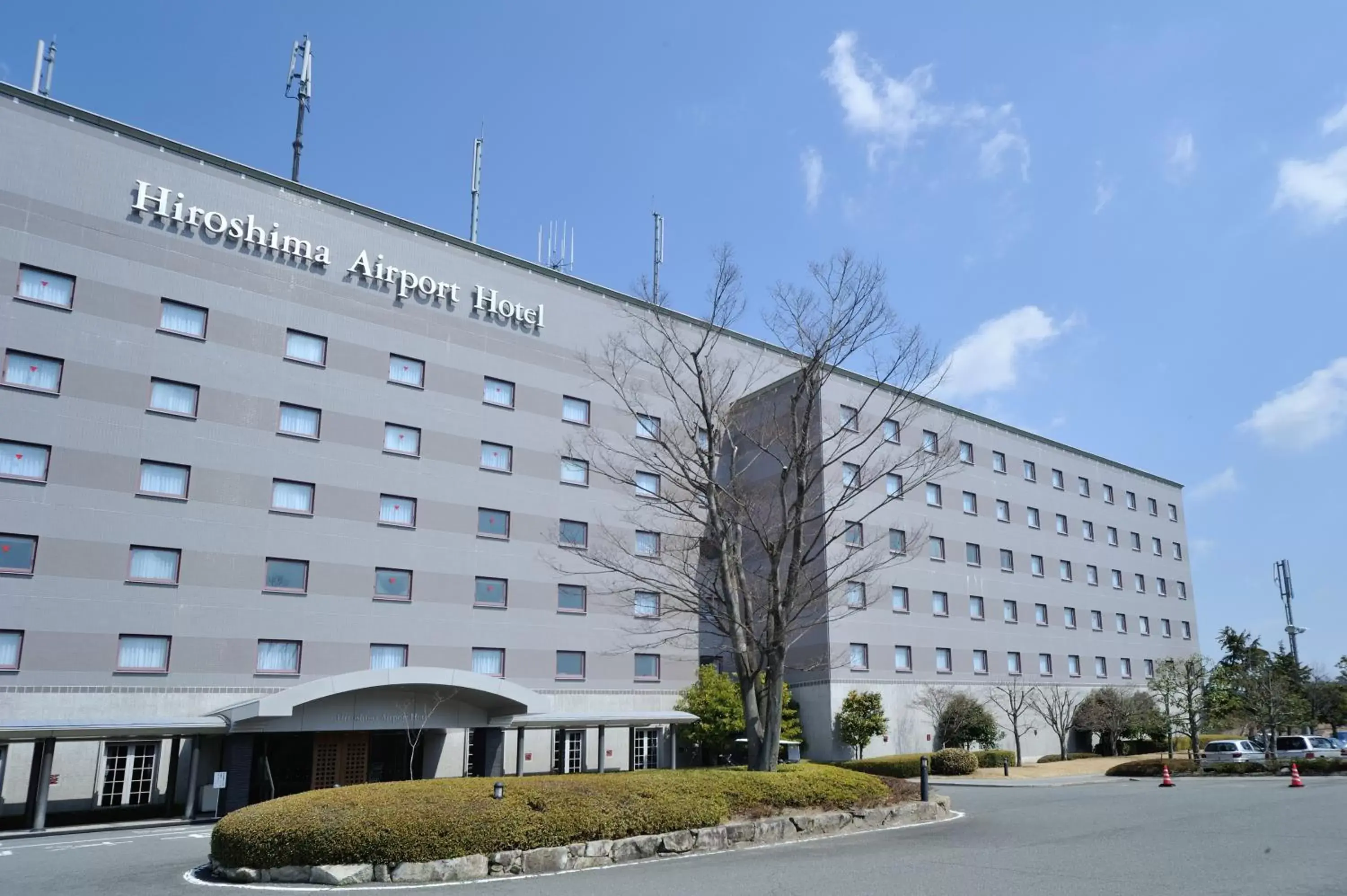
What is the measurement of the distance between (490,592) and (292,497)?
24.9ft

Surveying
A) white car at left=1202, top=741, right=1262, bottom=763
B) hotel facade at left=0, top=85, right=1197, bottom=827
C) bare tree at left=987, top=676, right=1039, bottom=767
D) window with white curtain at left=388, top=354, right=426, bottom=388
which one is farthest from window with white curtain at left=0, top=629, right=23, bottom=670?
white car at left=1202, top=741, right=1262, bottom=763

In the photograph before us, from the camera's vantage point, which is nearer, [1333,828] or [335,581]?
[1333,828]

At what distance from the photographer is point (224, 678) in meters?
28.5

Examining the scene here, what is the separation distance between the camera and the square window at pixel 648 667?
Answer: 37906 mm

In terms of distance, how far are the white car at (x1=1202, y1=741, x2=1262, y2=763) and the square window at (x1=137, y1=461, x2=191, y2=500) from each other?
128 feet

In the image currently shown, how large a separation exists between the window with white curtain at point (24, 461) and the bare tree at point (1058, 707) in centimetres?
4213

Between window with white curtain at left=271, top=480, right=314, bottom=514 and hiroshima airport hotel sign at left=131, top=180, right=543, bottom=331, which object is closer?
hiroshima airport hotel sign at left=131, top=180, right=543, bottom=331

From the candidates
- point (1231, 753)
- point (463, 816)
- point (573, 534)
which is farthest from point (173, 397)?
point (1231, 753)

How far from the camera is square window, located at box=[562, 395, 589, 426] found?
38.1 meters

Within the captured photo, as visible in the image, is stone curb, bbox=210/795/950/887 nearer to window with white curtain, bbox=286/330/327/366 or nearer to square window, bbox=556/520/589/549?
square window, bbox=556/520/589/549

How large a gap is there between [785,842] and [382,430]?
2083cm

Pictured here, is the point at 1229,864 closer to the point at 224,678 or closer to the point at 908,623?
the point at 224,678

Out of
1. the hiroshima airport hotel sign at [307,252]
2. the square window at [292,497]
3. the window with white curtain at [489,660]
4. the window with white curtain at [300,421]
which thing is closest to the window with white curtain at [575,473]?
the hiroshima airport hotel sign at [307,252]

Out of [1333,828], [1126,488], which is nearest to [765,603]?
[1333,828]
